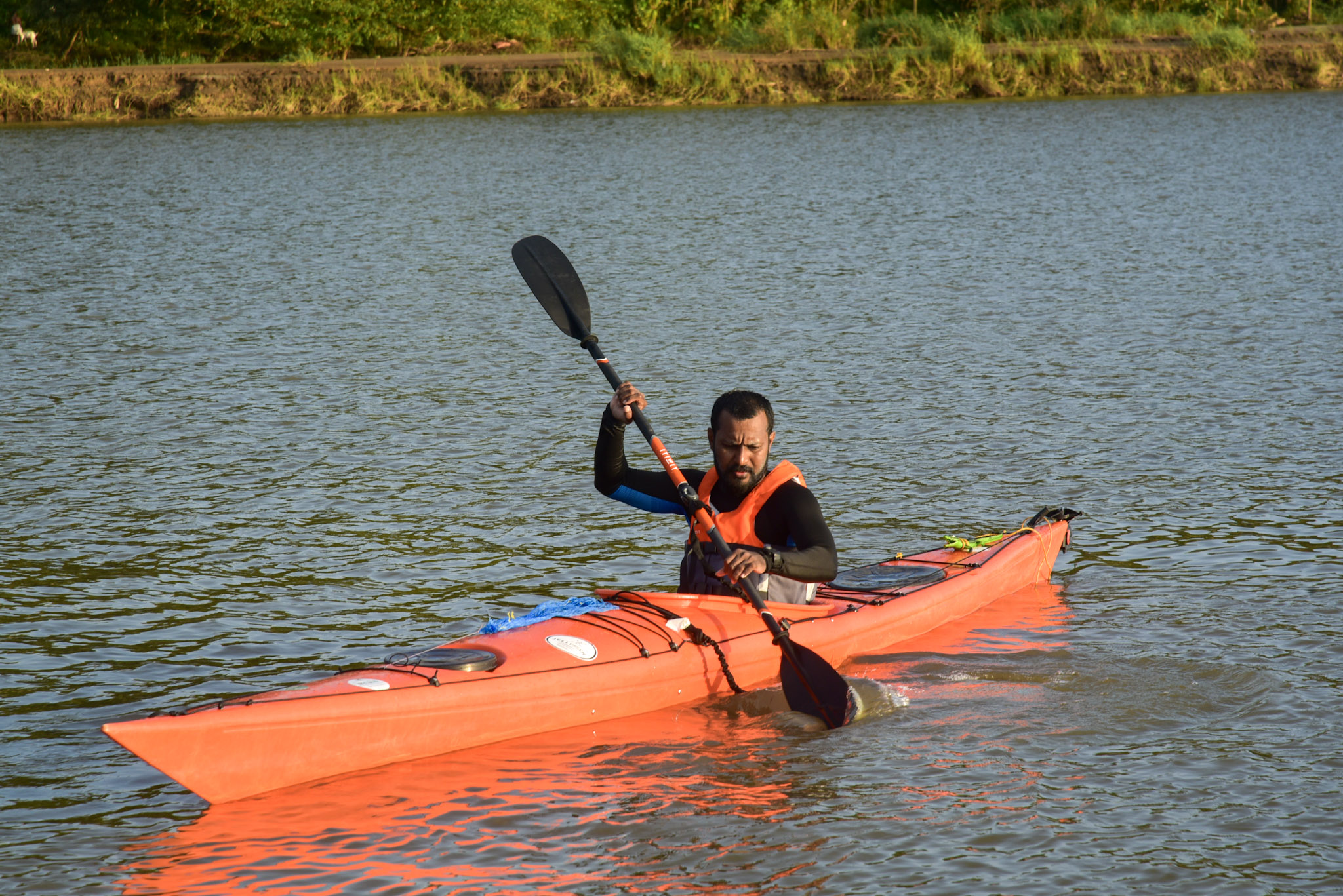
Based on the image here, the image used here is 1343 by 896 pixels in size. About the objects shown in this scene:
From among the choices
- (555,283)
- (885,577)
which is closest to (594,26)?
(555,283)

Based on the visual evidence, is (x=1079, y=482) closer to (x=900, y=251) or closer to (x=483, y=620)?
(x=483, y=620)

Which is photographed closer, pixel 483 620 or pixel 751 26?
pixel 483 620

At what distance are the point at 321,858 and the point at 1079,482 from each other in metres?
4.50

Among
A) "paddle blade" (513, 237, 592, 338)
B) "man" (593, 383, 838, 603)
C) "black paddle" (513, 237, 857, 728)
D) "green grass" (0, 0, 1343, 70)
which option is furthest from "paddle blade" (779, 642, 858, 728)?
"green grass" (0, 0, 1343, 70)

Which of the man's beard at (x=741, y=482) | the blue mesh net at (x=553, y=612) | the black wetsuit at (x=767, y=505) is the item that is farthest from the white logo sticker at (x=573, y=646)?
the man's beard at (x=741, y=482)

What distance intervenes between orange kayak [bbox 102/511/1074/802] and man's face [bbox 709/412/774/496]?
1.32 feet

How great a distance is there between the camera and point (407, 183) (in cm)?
1839

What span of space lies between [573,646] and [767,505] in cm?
83

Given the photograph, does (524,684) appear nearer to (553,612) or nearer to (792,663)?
(553,612)

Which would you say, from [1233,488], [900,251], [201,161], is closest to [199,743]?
[1233,488]

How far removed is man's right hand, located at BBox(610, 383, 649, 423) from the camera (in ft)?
16.2

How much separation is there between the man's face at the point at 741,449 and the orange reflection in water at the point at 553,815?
0.77 meters

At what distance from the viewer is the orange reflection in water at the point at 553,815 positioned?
3.77m

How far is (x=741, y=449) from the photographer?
16.0 ft
